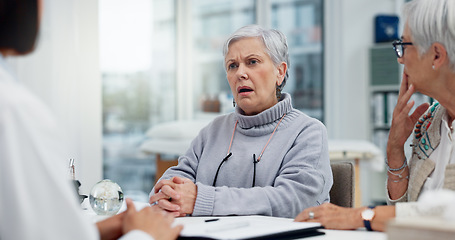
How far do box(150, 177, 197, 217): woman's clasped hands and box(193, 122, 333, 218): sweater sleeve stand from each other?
0.9 inches

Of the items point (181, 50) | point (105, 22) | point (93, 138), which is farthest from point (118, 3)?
point (93, 138)

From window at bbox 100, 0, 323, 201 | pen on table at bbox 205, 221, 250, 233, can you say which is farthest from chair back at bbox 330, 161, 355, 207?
window at bbox 100, 0, 323, 201

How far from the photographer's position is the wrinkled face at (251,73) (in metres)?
1.90

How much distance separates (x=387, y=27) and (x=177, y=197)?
→ 4352mm

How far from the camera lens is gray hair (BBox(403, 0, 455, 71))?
4.64ft

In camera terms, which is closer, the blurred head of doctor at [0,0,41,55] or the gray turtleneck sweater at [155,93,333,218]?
the blurred head of doctor at [0,0,41,55]

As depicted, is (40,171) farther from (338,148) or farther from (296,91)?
(296,91)

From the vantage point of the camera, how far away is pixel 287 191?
1.63m

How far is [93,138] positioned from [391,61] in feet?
10.5

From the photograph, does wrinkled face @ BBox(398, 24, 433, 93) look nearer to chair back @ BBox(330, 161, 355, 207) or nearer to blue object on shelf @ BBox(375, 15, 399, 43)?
chair back @ BBox(330, 161, 355, 207)

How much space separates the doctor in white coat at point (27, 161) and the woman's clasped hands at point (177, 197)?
0.82m

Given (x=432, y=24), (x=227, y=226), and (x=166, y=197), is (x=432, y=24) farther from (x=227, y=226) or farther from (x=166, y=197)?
(x=166, y=197)

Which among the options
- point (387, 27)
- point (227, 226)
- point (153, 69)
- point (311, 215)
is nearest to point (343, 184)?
point (311, 215)

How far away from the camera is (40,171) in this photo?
72 cm
